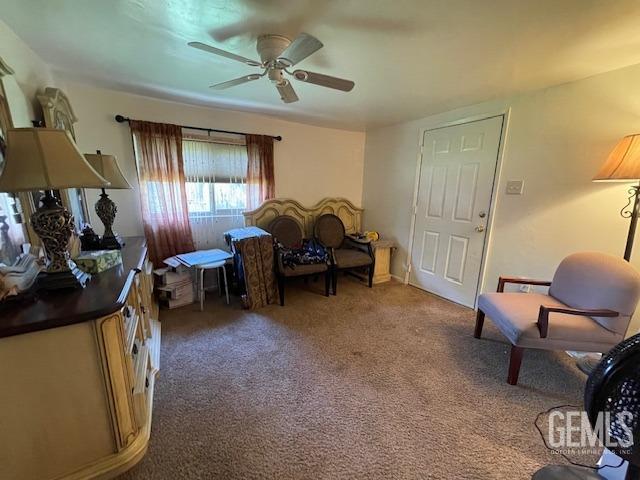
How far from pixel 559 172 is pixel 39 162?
11.1 ft

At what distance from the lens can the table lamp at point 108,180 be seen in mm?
1836

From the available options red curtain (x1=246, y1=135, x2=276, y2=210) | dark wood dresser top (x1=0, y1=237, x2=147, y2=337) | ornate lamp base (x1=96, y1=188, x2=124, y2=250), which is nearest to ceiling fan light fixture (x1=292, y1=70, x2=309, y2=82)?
dark wood dresser top (x1=0, y1=237, x2=147, y2=337)

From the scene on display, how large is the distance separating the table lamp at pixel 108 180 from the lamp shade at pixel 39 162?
0.76 m

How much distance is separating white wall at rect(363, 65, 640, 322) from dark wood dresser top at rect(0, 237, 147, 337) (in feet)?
10.3

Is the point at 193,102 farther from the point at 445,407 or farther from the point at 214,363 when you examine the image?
the point at 445,407

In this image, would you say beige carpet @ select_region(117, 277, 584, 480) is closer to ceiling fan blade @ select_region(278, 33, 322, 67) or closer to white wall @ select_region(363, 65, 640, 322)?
white wall @ select_region(363, 65, 640, 322)

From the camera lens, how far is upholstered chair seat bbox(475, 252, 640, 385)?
1.67m

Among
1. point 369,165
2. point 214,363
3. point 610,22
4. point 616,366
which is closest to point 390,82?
point 610,22

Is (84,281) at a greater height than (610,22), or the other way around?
(610,22)

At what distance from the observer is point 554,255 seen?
91.6 inches

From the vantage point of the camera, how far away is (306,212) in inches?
150

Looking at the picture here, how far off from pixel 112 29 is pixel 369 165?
10.7ft

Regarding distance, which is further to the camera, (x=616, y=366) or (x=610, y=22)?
(x=610, y=22)

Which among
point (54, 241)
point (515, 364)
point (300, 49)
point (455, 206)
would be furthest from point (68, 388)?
point (455, 206)
